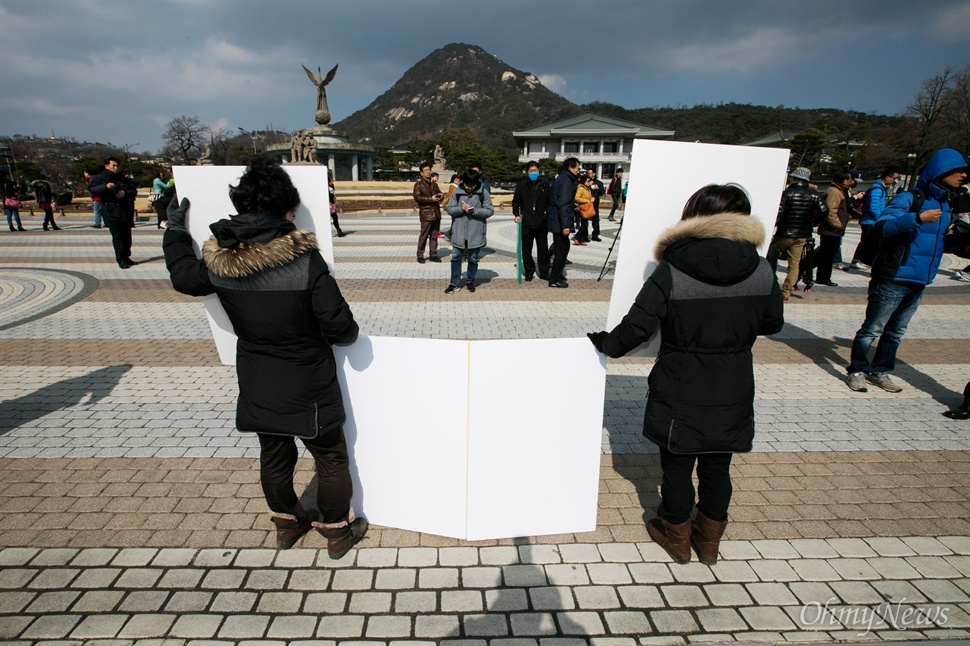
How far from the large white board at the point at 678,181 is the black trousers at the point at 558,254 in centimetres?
582

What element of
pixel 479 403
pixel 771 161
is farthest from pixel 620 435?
pixel 771 161

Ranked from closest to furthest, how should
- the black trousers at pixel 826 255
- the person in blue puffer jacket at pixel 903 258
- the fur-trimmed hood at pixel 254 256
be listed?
the fur-trimmed hood at pixel 254 256
the person in blue puffer jacket at pixel 903 258
the black trousers at pixel 826 255

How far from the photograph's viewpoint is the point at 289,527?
8.78ft

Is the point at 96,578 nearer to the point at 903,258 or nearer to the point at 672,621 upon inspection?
the point at 672,621

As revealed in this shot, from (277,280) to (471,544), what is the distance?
1724 millimetres

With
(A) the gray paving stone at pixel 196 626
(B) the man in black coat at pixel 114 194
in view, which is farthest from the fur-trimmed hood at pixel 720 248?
(B) the man in black coat at pixel 114 194

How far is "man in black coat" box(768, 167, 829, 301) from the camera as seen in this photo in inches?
294

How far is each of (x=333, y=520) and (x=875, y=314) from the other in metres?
5.00

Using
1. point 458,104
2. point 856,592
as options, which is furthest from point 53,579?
point 458,104

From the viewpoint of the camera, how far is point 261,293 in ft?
6.91

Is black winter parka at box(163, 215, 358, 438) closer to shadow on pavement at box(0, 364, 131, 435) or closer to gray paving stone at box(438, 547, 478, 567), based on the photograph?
gray paving stone at box(438, 547, 478, 567)

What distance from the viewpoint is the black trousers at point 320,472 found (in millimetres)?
2457

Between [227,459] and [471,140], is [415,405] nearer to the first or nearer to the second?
[227,459]

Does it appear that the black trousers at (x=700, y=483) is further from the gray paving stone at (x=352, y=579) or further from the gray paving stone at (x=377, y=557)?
the gray paving stone at (x=352, y=579)
